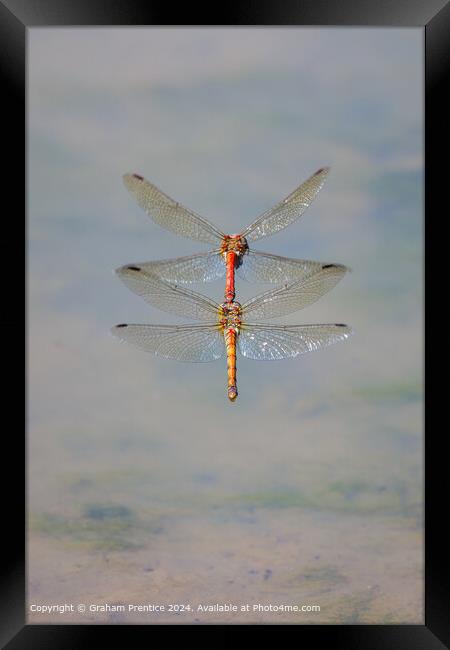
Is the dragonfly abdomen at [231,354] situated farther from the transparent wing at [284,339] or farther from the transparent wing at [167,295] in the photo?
the transparent wing at [167,295]

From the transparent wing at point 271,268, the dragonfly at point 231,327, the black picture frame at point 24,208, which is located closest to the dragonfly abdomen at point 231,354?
the dragonfly at point 231,327

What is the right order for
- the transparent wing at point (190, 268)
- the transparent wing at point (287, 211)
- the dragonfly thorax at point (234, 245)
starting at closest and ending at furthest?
the transparent wing at point (190, 268)
the transparent wing at point (287, 211)
the dragonfly thorax at point (234, 245)

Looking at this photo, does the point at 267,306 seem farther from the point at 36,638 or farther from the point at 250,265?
the point at 36,638

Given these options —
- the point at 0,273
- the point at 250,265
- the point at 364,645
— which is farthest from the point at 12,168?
the point at 364,645

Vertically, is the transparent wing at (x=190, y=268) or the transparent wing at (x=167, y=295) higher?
the transparent wing at (x=190, y=268)

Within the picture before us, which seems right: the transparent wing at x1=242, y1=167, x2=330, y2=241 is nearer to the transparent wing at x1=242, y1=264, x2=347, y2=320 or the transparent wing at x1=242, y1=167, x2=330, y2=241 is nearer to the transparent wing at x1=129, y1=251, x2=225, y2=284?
the transparent wing at x1=129, y1=251, x2=225, y2=284

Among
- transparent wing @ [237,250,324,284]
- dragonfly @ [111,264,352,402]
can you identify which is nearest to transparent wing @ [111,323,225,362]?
dragonfly @ [111,264,352,402]
